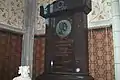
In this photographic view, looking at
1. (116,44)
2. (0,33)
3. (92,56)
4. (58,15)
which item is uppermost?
(58,15)

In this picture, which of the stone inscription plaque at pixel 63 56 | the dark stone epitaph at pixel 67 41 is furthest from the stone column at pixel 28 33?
the stone inscription plaque at pixel 63 56

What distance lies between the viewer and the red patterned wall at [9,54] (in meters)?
3.24

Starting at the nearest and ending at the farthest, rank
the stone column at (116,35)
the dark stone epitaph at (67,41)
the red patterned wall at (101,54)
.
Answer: the dark stone epitaph at (67,41)
the stone column at (116,35)
the red patterned wall at (101,54)

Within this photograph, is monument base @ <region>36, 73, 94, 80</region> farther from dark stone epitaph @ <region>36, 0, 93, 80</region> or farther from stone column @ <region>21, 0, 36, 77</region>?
stone column @ <region>21, 0, 36, 77</region>

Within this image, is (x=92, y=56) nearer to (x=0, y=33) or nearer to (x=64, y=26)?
(x=64, y=26)

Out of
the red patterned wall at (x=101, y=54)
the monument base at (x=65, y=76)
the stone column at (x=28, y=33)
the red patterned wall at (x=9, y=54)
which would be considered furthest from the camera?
the stone column at (x=28, y=33)

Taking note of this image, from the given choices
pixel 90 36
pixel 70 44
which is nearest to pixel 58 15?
pixel 70 44

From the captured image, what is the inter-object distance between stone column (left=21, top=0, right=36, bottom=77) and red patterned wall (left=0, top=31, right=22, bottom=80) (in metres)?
0.13

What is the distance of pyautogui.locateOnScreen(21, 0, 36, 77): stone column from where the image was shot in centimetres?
343

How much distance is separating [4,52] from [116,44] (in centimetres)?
186

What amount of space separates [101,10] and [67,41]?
42.4 inches

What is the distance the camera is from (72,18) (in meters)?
2.46

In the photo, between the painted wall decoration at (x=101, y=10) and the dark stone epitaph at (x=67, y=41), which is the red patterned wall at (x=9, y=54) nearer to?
the dark stone epitaph at (x=67, y=41)

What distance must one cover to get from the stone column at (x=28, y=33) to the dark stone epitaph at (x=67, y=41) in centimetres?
90
